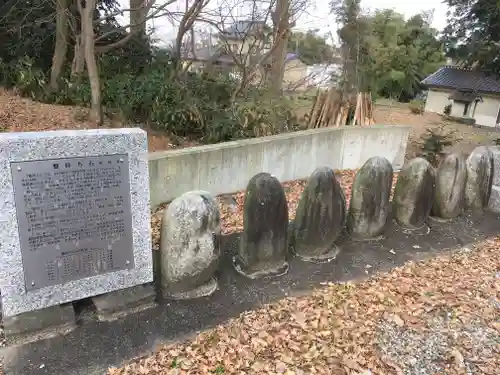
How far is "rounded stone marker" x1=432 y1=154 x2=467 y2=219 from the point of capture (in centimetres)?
444

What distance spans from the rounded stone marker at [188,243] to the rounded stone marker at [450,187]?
9.86 ft

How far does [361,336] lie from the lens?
9.04ft

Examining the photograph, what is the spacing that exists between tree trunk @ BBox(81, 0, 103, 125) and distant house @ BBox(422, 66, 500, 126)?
20.8 meters

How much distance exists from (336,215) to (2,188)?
108 inches

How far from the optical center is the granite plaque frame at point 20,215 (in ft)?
7.55

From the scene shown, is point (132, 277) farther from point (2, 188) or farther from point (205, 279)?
→ point (2, 188)

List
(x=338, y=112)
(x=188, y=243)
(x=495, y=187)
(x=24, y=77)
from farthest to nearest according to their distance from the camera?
(x=24, y=77) < (x=338, y=112) < (x=495, y=187) < (x=188, y=243)

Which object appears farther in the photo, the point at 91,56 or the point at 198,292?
the point at 91,56

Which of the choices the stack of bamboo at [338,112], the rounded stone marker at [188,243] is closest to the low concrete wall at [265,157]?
the stack of bamboo at [338,112]

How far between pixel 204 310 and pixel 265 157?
3697mm

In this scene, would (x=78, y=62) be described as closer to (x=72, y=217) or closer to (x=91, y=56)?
(x=91, y=56)

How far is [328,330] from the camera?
280 centimetres

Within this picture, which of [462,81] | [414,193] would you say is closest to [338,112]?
[414,193]

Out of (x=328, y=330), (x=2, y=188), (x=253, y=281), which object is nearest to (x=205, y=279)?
(x=253, y=281)
